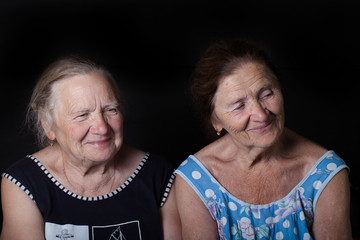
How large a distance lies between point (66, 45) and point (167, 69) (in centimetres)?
55

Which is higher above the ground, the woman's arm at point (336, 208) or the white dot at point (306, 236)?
the woman's arm at point (336, 208)

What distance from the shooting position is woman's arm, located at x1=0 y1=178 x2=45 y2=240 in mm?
2283

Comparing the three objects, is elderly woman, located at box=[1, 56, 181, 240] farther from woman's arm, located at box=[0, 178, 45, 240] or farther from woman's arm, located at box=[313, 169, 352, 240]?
woman's arm, located at box=[313, 169, 352, 240]

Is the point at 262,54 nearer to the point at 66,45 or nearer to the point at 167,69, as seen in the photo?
the point at 167,69

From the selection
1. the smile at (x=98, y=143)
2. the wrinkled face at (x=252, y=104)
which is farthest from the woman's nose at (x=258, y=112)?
the smile at (x=98, y=143)

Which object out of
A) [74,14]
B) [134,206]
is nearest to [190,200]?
[134,206]

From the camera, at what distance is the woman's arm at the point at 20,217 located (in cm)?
228

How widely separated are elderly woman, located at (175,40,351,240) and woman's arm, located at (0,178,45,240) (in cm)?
58

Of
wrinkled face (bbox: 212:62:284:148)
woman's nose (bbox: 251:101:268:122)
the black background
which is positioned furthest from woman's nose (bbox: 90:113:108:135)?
the black background

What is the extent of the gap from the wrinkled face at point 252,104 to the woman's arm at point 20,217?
86 cm

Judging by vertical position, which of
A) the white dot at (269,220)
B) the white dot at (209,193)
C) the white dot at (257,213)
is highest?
the white dot at (209,193)

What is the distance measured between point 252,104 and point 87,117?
2.09ft

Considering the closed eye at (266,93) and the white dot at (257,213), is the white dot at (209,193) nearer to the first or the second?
the white dot at (257,213)

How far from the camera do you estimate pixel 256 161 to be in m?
2.33
